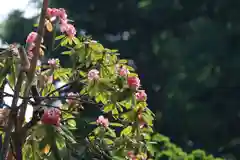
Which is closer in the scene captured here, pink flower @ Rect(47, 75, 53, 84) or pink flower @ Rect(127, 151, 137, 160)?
pink flower @ Rect(127, 151, 137, 160)

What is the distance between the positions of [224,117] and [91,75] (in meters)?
8.77

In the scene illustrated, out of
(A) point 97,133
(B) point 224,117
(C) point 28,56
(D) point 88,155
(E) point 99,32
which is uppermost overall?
(E) point 99,32

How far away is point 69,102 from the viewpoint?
2830mm

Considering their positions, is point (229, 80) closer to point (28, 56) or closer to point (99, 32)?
point (99, 32)

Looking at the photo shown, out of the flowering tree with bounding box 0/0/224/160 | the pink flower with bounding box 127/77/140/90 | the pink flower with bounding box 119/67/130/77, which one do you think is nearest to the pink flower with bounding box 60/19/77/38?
the flowering tree with bounding box 0/0/224/160

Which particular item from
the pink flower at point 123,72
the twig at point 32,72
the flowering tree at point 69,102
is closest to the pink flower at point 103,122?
the flowering tree at point 69,102

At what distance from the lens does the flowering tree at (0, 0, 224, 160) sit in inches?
95.6

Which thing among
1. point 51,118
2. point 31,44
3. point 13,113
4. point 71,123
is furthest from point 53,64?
point 51,118

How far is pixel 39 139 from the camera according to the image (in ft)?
8.05

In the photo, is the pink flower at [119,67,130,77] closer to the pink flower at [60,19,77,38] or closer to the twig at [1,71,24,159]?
the pink flower at [60,19,77,38]

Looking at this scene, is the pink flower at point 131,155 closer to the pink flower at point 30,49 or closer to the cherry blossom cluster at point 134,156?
the cherry blossom cluster at point 134,156

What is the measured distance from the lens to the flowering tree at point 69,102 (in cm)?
243

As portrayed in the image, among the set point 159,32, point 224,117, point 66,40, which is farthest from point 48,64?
point 159,32

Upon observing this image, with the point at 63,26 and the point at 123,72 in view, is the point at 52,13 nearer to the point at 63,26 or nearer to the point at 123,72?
the point at 63,26
